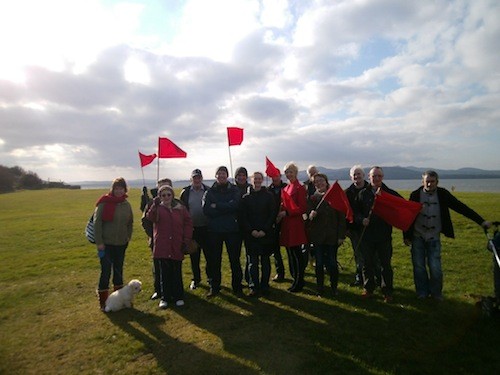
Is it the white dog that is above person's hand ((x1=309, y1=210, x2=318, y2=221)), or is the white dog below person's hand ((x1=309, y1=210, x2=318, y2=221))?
below

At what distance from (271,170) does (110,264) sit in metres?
4.99

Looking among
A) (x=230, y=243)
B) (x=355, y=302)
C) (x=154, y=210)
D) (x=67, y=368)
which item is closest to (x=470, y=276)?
(x=355, y=302)

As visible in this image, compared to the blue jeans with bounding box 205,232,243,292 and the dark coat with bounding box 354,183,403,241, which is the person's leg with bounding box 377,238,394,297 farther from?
the blue jeans with bounding box 205,232,243,292

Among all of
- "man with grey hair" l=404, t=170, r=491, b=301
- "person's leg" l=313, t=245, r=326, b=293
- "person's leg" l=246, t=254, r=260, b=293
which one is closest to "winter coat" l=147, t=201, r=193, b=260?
"person's leg" l=246, t=254, r=260, b=293

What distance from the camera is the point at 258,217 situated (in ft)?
26.3

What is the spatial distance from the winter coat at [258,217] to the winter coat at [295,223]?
35cm

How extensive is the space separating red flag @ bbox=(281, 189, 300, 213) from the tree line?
10645cm

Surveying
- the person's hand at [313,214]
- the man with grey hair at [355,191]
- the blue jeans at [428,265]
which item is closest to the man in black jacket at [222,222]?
the person's hand at [313,214]

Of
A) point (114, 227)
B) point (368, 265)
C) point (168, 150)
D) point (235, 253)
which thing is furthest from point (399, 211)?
point (168, 150)

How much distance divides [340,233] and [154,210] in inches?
165

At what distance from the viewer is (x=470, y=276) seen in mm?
9438

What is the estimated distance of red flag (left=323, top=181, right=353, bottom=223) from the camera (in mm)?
7656

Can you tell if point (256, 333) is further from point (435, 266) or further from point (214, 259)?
point (435, 266)

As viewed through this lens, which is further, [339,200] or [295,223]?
[295,223]
